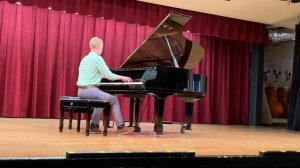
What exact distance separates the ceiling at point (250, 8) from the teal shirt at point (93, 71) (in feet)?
11.2

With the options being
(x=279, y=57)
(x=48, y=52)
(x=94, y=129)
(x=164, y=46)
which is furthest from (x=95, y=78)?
(x=279, y=57)

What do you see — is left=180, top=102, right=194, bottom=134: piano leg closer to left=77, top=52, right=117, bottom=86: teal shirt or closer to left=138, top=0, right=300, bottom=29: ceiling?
left=77, top=52, right=117, bottom=86: teal shirt

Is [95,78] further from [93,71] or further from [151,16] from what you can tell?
[151,16]

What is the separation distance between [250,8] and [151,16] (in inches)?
78.8

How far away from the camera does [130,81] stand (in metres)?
5.09

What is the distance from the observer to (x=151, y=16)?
8320 millimetres

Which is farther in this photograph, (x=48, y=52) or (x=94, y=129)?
(x=48, y=52)

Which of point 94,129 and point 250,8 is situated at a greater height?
point 250,8

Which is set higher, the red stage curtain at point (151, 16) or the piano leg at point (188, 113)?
the red stage curtain at point (151, 16)

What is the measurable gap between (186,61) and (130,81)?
1241 millimetres

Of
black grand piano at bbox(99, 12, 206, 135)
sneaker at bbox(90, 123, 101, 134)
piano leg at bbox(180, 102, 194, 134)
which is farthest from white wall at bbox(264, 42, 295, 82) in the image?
sneaker at bbox(90, 123, 101, 134)

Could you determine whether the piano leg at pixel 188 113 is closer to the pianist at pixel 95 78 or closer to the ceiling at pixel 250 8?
the pianist at pixel 95 78

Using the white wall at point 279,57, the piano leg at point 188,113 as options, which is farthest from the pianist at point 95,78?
the white wall at point 279,57

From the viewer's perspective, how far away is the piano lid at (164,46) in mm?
5387
